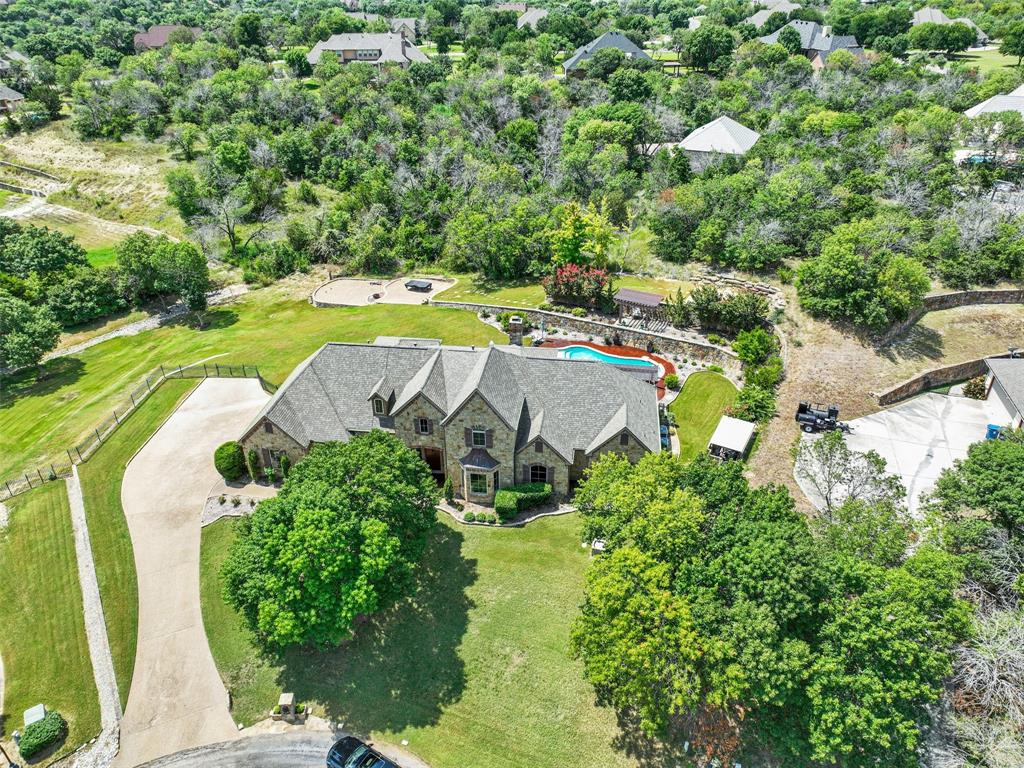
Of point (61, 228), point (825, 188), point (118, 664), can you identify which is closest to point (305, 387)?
point (118, 664)

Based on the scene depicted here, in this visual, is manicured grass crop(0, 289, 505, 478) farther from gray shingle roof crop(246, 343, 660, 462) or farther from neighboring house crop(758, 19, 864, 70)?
neighboring house crop(758, 19, 864, 70)

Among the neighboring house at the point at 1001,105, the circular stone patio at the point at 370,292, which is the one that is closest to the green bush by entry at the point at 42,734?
the circular stone patio at the point at 370,292

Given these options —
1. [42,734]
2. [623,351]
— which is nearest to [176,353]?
[42,734]

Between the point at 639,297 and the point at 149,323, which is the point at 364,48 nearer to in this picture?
the point at 149,323

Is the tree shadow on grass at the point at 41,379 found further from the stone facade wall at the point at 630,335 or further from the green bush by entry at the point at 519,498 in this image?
the green bush by entry at the point at 519,498

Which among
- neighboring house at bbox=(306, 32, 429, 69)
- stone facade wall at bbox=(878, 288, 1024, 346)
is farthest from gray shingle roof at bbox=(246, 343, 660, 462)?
neighboring house at bbox=(306, 32, 429, 69)
